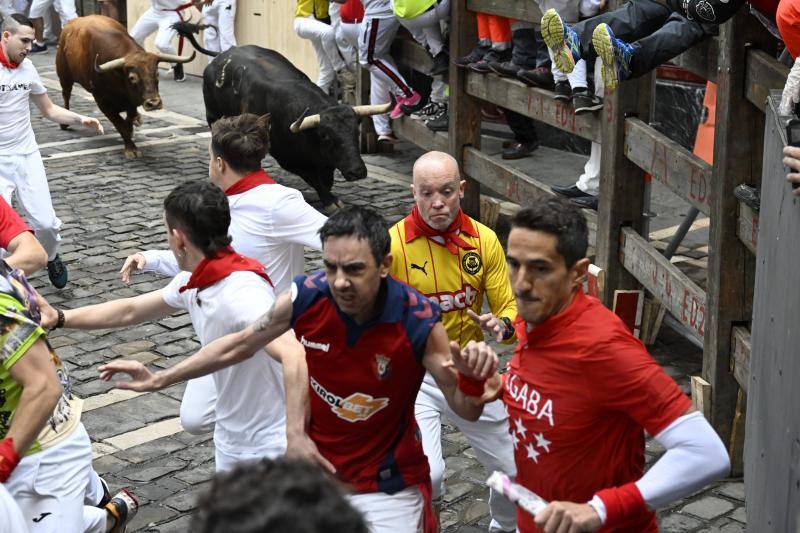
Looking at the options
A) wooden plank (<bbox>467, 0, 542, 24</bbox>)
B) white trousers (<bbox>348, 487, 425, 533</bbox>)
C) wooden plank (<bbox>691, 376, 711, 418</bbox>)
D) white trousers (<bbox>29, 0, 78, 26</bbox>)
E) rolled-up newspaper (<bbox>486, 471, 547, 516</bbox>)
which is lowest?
white trousers (<bbox>29, 0, 78, 26</bbox>)

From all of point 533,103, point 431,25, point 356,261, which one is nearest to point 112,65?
point 431,25

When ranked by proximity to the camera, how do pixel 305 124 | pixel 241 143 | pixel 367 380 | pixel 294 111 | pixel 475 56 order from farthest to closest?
pixel 294 111, pixel 305 124, pixel 475 56, pixel 241 143, pixel 367 380

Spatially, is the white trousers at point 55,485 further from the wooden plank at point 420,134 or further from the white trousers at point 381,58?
the white trousers at point 381,58

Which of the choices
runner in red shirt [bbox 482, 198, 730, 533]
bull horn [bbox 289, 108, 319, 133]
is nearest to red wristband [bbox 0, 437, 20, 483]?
runner in red shirt [bbox 482, 198, 730, 533]

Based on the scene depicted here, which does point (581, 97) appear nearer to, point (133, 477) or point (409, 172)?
point (133, 477)

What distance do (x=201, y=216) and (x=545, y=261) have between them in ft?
6.03

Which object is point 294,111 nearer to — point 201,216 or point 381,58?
point 381,58

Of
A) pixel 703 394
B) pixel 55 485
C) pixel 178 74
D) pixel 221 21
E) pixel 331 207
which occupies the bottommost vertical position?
pixel 178 74

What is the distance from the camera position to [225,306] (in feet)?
17.1

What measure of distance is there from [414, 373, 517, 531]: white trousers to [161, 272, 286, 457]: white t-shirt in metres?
0.73

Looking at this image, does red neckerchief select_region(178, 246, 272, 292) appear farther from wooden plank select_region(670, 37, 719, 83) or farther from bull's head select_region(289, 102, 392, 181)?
bull's head select_region(289, 102, 392, 181)

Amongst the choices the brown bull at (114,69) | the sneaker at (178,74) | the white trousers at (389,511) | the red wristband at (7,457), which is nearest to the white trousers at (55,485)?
the red wristband at (7,457)

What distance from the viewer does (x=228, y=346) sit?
4.80 m

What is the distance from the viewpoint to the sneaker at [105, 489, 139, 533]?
5672 mm
